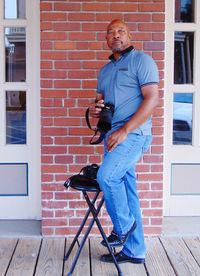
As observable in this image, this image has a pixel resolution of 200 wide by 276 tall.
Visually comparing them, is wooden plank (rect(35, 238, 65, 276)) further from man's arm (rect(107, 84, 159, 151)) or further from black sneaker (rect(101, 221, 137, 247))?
man's arm (rect(107, 84, 159, 151))

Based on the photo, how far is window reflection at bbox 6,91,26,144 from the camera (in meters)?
4.75

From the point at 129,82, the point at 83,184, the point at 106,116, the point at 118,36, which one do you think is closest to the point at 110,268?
the point at 83,184

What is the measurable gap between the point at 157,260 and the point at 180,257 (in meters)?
0.18

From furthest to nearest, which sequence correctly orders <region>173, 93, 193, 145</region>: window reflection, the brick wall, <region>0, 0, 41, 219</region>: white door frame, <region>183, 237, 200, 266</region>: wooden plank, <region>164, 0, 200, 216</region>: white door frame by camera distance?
<region>173, 93, 193, 145</region>: window reflection
<region>164, 0, 200, 216</region>: white door frame
<region>0, 0, 41, 219</region>: white door frame
the brick wall
<region>183, 237, 200, 266</region>: wooden plank

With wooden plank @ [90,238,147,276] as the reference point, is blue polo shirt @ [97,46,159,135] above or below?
above

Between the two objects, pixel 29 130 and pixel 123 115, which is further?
pixel 29 130

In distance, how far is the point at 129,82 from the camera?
368cm

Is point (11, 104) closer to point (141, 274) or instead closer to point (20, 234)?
point (20, 234)

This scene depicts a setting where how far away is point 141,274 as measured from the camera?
374 cm

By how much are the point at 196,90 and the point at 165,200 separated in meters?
1.04

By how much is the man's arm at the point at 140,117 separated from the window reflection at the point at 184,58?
1.32 m

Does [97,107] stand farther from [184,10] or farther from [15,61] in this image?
[184,10]

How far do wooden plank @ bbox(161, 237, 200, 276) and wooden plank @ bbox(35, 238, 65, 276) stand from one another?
83 cm

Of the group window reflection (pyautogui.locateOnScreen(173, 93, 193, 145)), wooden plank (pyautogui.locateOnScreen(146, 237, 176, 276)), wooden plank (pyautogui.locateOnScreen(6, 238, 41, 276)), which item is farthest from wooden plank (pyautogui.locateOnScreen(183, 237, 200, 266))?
wooden plank (pyautogui.locateOnScreen(6, 238, 41, 276))
